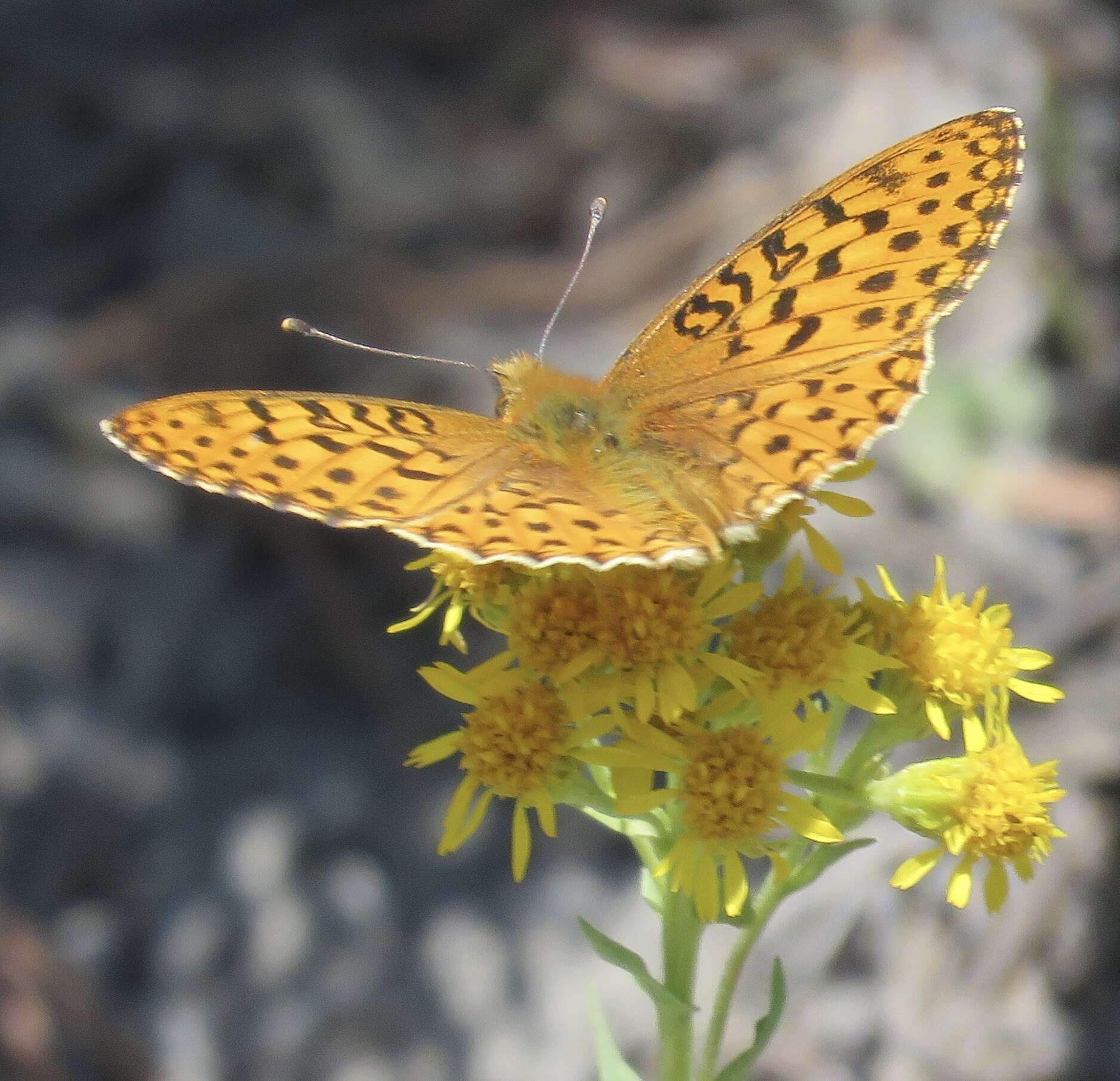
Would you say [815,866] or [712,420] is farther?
[712,420]

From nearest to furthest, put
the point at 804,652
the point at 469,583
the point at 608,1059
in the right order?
the point at 804,652 < the point at 608,1059 < the point at 469,583

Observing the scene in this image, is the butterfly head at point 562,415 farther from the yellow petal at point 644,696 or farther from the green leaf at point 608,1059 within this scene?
the green leaf at point 608,1059

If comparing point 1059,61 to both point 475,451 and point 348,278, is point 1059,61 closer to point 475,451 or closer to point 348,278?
point 348,278

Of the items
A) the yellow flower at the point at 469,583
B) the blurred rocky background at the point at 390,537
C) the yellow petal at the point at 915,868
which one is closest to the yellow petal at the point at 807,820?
the yellow petal at the point at 915,868

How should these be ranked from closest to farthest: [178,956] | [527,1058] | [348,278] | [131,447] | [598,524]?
[598,524] → [131,447] → [527,1058] → [178,956] → [348,278]

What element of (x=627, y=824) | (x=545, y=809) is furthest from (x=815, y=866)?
(x=545, y=809)

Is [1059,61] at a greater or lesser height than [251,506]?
greater

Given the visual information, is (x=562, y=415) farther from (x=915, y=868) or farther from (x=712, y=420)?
(x=915, y=868)

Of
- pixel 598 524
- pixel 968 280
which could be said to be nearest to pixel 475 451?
pixel 598 524
